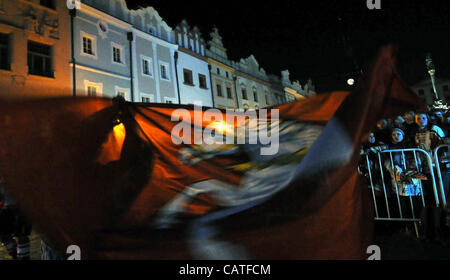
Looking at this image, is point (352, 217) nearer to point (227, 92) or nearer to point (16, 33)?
point (16, 33)

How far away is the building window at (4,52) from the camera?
40.8ft

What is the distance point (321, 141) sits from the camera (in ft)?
9.39

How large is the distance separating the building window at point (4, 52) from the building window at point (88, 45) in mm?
3459

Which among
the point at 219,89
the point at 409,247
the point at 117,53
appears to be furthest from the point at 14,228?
the point at 219,89

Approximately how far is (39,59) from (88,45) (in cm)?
286

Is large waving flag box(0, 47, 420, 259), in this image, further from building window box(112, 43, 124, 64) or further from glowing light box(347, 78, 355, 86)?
building window box(112, 43, 124, 64)

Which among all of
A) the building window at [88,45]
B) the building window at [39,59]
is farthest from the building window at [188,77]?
the building window at [39,59]

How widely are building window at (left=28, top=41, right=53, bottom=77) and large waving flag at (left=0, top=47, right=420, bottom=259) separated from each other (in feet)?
42.4

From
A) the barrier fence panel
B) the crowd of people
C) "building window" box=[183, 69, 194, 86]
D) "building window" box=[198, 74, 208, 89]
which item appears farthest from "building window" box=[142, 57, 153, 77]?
the barrier fence panel

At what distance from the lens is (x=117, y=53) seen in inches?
682

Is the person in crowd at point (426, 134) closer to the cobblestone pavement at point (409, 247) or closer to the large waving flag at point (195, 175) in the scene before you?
the cobblestone pavement at point (409, 247)

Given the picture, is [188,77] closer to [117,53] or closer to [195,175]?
[117,53]

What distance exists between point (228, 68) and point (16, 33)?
705 inches
